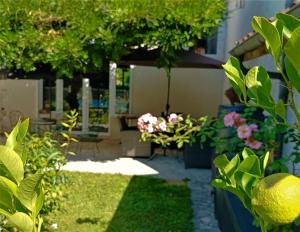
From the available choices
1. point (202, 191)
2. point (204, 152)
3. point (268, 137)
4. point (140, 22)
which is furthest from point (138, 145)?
point (268, 137)

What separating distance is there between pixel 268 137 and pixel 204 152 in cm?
604

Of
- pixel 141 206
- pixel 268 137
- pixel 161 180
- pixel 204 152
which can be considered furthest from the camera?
pixel 204 152

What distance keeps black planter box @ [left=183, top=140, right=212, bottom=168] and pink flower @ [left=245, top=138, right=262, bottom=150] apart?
577 centimetres

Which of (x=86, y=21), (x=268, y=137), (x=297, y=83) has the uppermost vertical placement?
(x=86, y=21)

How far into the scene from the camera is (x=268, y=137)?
4.06 m

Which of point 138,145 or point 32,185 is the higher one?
point 32,185

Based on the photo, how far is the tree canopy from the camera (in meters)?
7.73

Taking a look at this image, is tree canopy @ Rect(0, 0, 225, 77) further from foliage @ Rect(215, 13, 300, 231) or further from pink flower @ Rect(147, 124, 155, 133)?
foliage @ Rect(215, 13, 300, 231)

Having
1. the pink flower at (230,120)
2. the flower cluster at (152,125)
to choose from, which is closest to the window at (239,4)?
the pink flower at (230,120)

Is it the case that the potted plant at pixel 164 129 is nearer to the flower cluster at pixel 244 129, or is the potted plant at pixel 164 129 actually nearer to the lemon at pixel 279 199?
the flower cluster at pixel 244 129

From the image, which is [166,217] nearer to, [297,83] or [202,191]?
[202,191]

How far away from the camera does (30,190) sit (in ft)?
3.30

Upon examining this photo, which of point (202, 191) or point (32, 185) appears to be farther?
point (202, 191)

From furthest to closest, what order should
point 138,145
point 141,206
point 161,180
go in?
1. point 138,145
2. point 161,180
3. point 141,206
